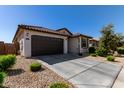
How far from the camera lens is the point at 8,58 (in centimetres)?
570

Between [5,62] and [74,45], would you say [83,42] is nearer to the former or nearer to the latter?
[74,45]

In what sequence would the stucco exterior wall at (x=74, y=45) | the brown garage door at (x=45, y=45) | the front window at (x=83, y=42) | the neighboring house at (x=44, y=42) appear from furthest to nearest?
the front window at (x=83, y=42) → the stucco exterior wall at (x=74, y=45) → the brown garage door at (x=45, y=45) → the neighboring house at (x=44, y=42)

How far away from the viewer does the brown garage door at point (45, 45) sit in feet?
33.4

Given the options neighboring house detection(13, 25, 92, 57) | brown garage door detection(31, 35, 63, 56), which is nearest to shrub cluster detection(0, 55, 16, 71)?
neighboring house detection(13, 25, 92, 57)

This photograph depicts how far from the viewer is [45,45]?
11.2 metres

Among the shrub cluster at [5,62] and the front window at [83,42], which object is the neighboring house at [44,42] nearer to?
the front window at [83,42]

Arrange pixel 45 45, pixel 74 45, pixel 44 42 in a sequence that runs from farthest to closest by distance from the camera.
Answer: pixel 74 45, pixel 45 45, pixel 44 42

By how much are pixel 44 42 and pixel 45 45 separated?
1.12 ft

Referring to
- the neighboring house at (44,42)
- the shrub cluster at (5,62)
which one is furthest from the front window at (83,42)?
the shrub cluster at (5,62)

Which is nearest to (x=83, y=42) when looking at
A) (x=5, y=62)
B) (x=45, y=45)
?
(x=45, y=45)
